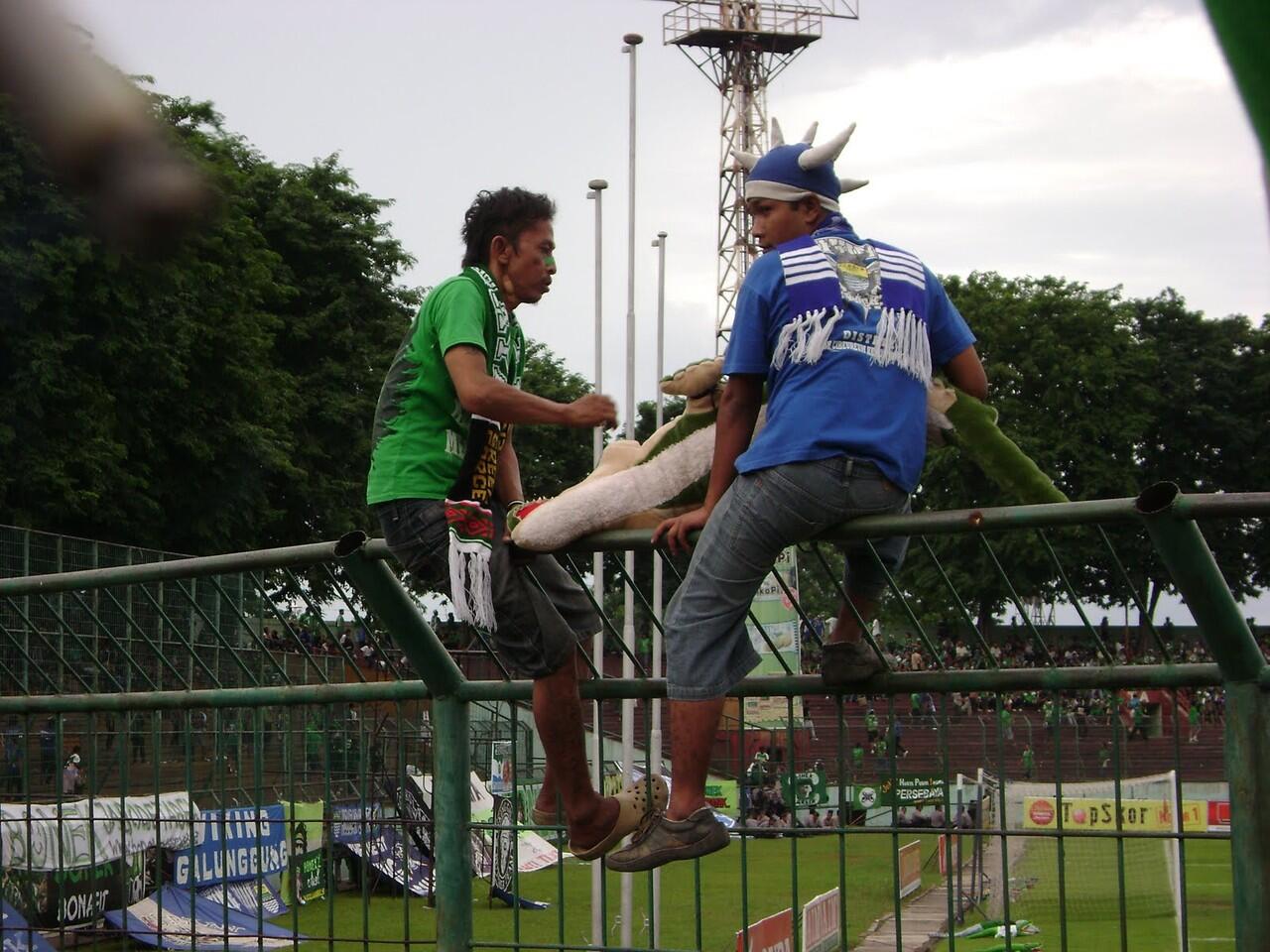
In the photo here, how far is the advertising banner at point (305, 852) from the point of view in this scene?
15.8 feet

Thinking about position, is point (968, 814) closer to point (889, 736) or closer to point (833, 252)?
point (889, 736)

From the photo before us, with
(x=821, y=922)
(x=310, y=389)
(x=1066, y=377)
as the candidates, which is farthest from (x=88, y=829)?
(x=1066, y=377)

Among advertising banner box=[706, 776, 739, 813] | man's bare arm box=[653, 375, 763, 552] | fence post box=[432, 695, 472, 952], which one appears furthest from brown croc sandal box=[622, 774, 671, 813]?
man's bare arm box=[653, 375, 763, 552]

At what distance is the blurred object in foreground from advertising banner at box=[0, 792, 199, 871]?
3.94 metres

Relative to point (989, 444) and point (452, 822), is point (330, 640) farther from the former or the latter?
point (989, 444)

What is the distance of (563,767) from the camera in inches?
163

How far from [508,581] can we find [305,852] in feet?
4.26

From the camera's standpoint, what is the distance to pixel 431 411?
164 inches

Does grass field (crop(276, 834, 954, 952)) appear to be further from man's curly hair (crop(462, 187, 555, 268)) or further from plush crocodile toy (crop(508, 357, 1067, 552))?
man's curly hair (crop(462, 187, 555, 268))

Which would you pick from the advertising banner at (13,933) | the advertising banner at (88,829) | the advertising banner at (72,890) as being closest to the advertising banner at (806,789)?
the advertising banner at (88,829)

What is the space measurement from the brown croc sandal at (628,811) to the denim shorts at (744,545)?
58 centimetres

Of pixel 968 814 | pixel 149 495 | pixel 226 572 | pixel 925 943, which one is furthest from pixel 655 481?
pixel 149 495

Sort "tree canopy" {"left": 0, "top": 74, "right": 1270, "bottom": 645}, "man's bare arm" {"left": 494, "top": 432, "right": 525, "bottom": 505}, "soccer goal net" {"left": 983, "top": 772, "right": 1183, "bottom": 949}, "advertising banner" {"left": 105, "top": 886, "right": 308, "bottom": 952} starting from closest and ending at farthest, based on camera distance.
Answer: "soccer goal net" {"left": 983, "top": 772, "right": 1183, "bottom": 949} → "man's bare arm" {"left": 494, "top": 432, "right": 525, "bottom": 505} → "advertising banner" {"left": 105, "top": 886, "right": 308, "bottom": 952} → "tree canopy" {"left": 0, "top": 74, "right": 1270, "bottom": 645}

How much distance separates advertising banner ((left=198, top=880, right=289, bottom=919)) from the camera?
205 inches
